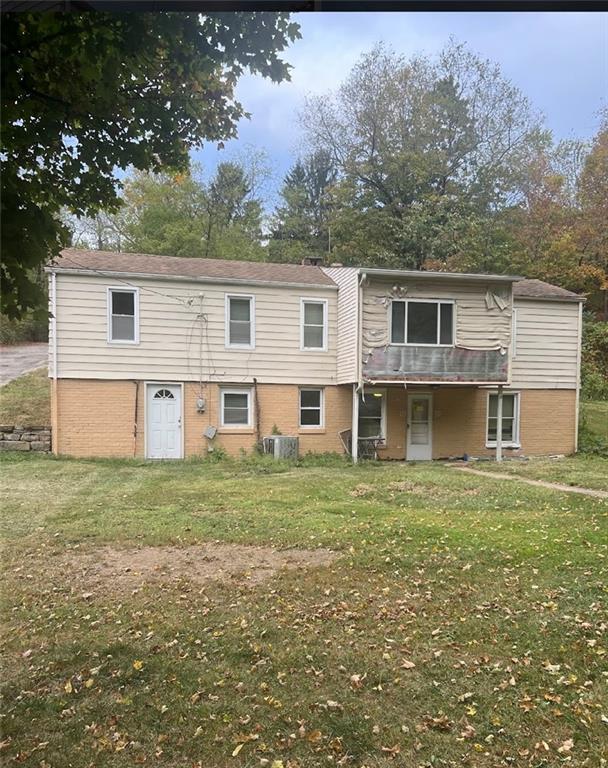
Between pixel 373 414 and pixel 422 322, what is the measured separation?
9.56 ft

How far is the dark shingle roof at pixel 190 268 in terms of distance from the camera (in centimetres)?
1316

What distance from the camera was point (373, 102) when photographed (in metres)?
25.5

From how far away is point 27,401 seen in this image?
51.3 ft

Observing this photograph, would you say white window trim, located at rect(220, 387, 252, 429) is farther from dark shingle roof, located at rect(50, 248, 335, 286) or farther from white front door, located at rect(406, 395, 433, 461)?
white front door, located at rect(406, 395, 433, 461)

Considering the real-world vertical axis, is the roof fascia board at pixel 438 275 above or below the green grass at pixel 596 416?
above

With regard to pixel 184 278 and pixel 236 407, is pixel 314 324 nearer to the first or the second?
pixel 236 407

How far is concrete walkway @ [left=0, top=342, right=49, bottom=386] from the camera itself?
737 inches

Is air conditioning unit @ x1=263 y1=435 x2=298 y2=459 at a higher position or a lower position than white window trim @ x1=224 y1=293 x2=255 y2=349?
lower

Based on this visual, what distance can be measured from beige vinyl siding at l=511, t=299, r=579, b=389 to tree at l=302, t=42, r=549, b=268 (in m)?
8.98

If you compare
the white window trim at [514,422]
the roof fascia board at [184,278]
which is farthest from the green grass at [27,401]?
the white window trim at [514,422]

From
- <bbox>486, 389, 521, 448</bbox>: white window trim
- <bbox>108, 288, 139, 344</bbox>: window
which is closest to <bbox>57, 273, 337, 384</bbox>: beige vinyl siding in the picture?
<bbox>108, 288, 139, 344</bbox>: window

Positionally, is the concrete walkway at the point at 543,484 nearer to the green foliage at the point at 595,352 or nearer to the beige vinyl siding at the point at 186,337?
the beige vinyl siding at the point at 186,337

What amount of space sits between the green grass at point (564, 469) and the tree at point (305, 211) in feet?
57.1

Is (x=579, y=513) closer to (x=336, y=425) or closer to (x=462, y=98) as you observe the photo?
(x=336, y=425)
